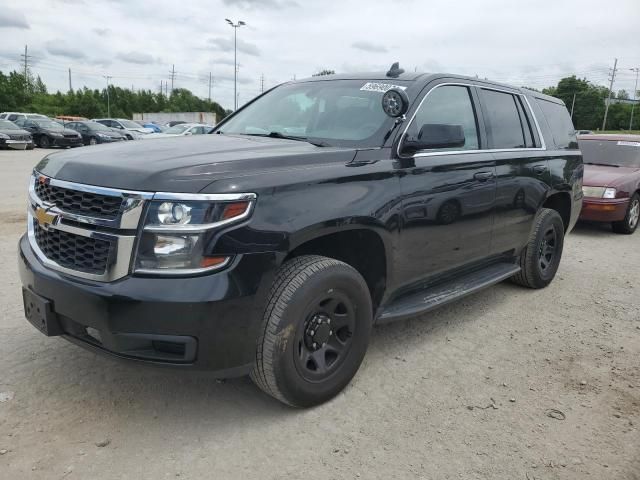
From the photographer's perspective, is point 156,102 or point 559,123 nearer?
point 559,123

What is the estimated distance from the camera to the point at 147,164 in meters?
2.61

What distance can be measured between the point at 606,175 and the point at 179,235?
815cm

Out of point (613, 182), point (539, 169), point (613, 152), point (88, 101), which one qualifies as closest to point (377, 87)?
point (539, 169)

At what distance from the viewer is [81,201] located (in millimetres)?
2635

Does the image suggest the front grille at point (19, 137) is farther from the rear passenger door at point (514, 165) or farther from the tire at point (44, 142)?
the rear passenger door at point (514, 165)

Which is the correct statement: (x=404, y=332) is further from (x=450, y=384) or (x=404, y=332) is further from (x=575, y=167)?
(x=575, y=167)

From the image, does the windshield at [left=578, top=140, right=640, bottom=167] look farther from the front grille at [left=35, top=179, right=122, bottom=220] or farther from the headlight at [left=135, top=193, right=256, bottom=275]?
the front grille at [left=35, top=179, right=122, bottom=220]

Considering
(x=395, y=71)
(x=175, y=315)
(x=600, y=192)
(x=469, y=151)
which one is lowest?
(x=175, y=315)

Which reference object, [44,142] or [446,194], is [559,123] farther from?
[44,142]

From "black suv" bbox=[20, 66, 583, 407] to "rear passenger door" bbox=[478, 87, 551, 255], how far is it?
0.19 ft

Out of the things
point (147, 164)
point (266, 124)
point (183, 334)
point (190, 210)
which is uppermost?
point (266, 124)

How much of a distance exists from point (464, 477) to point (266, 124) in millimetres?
2677

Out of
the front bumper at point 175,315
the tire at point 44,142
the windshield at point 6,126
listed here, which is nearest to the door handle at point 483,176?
the front bumper at point 175,315

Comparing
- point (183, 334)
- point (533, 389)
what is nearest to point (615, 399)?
point (533, 389)
